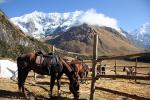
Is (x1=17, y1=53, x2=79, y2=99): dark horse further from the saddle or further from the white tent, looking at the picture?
the white tent

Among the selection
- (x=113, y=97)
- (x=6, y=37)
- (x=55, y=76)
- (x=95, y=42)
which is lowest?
(x=113, y=97)

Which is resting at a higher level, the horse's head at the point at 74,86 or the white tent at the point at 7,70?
the white tent at the point at 7,70

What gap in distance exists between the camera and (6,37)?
71875mm

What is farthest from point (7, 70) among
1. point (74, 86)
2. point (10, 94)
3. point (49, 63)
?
point (74, 86)

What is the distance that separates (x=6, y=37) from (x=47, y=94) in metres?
58.9

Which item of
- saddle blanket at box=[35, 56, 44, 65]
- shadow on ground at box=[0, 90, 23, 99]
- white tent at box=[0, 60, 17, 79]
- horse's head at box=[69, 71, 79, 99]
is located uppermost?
saddle blanket at box=[35, 56, 44, 65]

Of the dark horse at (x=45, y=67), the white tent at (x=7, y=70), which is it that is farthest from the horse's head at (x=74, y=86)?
the white tent at (x=7, y=70)

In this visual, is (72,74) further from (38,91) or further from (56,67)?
(38,91)

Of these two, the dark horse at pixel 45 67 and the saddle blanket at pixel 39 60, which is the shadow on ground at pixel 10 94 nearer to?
the dark horse at pixel 45 67

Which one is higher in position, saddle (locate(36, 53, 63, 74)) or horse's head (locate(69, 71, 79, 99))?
saddle (locate(36, 53, 63, 74))

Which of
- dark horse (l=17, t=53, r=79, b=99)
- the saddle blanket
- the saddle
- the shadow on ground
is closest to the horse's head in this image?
dark horse (l=17, t=53, r=79, b=99)


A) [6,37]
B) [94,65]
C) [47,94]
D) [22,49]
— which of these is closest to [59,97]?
[47,94]

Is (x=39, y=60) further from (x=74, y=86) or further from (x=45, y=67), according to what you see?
(x=74, y=86)

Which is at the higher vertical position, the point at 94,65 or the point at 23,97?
the point at 94,65
